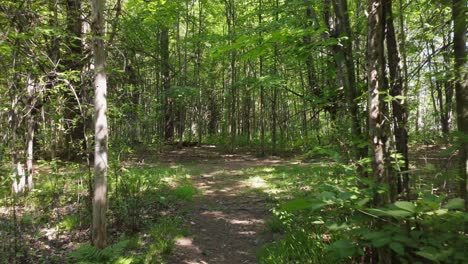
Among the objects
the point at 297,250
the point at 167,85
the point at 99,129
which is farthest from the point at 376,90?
the point at 167,85

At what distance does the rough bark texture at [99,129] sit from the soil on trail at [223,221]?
1.30m

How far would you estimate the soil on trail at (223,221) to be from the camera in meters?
5.67

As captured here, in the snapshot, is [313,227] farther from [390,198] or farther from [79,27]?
[79,27]

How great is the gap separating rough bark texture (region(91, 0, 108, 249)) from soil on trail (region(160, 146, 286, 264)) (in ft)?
4.27

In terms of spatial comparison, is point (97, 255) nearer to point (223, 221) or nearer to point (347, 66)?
point (223, 221)

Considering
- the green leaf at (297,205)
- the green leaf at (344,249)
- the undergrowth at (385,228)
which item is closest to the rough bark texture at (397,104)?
the undergrowth at (385,228)

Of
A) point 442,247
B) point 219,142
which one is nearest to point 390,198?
point 442,247

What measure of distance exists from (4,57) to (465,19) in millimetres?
7564

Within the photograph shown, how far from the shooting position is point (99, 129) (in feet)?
15.8

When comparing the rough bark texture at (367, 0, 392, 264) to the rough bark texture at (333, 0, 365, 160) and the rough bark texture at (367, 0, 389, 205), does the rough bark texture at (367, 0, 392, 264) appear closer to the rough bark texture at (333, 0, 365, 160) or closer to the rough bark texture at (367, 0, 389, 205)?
the rough bark texture at (367, 0, 389, 205)

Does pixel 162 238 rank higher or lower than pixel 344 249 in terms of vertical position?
lower

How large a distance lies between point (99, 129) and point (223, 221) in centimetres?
363

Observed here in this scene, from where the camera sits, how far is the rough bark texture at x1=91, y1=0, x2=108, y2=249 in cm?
476

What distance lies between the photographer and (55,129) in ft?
29.0
